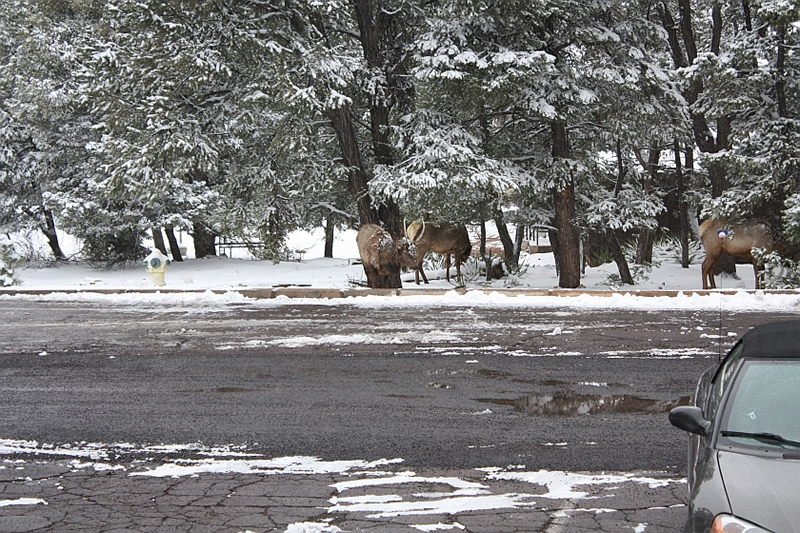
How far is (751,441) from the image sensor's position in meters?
3.26

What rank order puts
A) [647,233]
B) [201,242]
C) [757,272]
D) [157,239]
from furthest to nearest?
1. [201,242]
2. [157,239]
3. [647,233]
4. [757,272]

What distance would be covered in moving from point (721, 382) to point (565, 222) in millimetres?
13425

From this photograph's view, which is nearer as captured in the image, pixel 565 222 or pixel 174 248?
pixel 565 222

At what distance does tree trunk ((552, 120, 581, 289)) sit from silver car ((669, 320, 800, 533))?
13.3m

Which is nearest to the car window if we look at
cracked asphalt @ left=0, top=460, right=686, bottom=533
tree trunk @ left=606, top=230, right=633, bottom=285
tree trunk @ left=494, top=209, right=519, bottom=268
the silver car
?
the silver car

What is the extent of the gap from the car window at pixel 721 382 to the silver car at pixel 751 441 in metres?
0.01

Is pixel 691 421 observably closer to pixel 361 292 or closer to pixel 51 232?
pixel 361 292

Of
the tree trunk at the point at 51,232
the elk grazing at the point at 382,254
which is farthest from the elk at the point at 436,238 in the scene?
the tree trunk at the point at 51,232

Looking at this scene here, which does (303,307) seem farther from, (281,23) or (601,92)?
(601,92)

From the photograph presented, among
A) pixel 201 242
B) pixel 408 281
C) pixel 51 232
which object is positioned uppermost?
pixel 51 232

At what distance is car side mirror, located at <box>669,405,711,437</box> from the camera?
3.50m

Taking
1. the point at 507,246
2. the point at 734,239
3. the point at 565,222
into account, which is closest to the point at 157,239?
the point at 507,246

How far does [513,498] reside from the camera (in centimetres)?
460

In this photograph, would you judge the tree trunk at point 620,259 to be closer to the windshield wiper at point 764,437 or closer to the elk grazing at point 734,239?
the elk grazing at point 734,239
